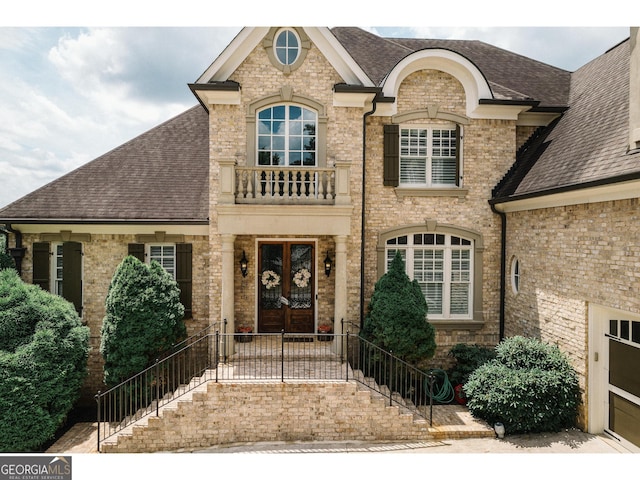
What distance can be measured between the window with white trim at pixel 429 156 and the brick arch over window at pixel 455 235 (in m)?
1.26

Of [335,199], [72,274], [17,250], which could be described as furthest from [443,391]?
[17,250]

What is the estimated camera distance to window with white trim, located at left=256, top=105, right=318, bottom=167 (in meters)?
9.66

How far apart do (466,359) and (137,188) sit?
1029cm

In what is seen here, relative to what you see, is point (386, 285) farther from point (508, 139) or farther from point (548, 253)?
point (508, 139)

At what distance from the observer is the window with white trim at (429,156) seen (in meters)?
10.4

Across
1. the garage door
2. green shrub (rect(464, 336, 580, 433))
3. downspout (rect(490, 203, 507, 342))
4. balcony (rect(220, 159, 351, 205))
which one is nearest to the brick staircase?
green shrub (rect(464, 336, 580, 433))

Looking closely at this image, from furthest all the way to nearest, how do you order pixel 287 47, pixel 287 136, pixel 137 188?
pixel 137 188 → pixel 287 136 → pixel 287 47

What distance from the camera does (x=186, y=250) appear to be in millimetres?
10219

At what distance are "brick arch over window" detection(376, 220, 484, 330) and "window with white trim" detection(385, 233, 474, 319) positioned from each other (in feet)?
0.35

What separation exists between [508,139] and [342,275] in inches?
243

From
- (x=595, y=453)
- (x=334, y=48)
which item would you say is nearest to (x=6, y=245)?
(x=334, y=48)

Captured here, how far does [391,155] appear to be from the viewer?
1008 cm

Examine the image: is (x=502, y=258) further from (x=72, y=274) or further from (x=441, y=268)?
(x=72, y=274)

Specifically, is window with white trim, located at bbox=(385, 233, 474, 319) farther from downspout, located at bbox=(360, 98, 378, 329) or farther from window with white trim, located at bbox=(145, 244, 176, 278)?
window with white trim, located at bbox=(145, 244, 176, 278)
